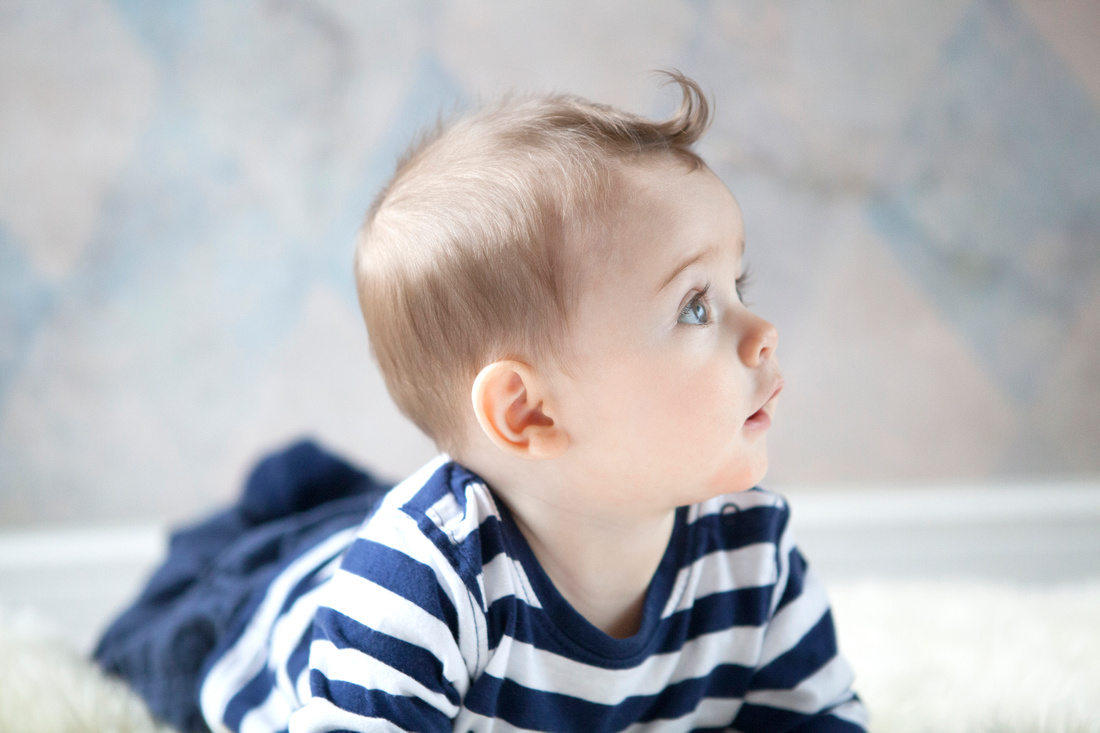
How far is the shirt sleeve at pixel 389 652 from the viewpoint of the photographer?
1.66 feet

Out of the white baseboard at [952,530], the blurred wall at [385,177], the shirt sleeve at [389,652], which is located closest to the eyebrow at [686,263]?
the shirt sleeve at [389,652]

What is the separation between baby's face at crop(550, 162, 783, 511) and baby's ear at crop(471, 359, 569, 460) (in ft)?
0.05

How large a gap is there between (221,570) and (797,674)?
0.55m

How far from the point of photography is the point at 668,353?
522 mm

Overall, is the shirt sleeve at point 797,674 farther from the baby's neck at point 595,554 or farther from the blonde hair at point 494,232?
the blonde hair at point 494,232

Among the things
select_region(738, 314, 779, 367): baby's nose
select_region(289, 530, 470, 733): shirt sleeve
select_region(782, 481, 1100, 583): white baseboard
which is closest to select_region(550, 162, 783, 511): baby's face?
select_region(738, 314, 779, 367): baby's nose

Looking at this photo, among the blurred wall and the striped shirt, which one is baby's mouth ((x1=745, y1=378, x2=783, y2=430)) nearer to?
the striped shirt

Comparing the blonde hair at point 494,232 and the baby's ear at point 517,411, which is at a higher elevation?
the blonde hair at point 494,232

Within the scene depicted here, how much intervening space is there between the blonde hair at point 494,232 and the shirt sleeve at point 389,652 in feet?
0.37

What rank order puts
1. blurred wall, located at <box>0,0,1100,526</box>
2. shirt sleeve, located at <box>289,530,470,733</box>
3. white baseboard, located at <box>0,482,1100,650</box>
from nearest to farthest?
shirt sleeve, located at <box>289,530,470,733</box> < blurred wall, located at <box>0,0,1100,526</box> < white baseboard, located at <box>0,482,1100,650</box>

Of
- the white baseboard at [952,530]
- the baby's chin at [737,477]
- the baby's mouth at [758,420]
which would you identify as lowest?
the baby's chin at [737,477]

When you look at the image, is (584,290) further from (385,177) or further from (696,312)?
(385,177)

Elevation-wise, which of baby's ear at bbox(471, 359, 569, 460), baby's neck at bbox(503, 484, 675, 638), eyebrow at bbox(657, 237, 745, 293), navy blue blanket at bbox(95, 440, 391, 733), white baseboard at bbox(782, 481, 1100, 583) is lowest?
navy blue blanket at bbox(95, 440, 391, 733)

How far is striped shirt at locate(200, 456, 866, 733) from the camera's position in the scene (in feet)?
1.71
